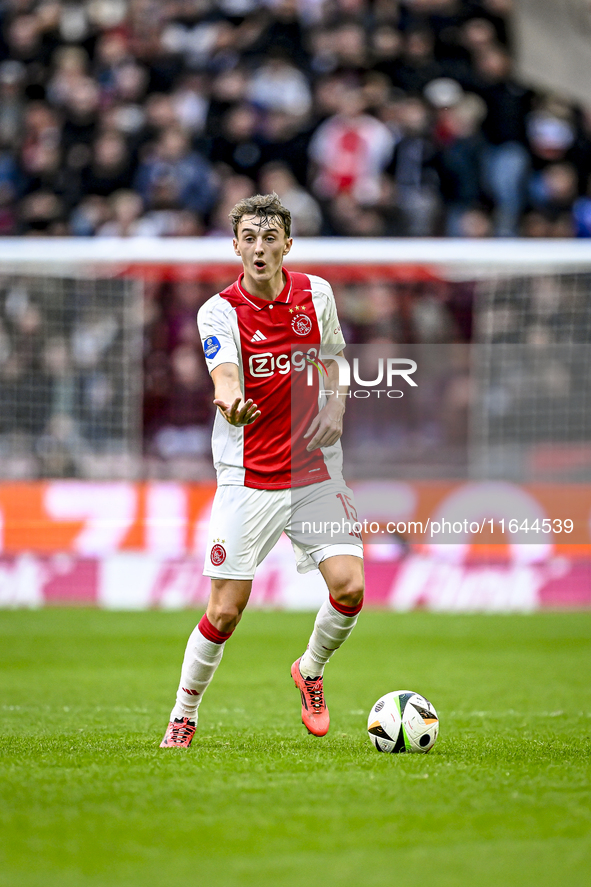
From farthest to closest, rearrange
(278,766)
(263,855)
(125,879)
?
(278,766) < (263,855) < (125,879)

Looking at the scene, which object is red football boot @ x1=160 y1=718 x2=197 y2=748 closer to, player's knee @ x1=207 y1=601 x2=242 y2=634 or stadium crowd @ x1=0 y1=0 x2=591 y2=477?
player's knee @ x1=207 y1=601 x2=242 y2=634

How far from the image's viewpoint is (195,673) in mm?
5359

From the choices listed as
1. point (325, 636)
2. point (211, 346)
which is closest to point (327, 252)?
point (211, 346)

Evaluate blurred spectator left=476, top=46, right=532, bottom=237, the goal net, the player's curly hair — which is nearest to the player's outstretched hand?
the player's curly hair

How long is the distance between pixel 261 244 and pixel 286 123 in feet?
33.0

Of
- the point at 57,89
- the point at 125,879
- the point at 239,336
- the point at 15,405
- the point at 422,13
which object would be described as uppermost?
the point at 422,13

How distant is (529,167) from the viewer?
1446 centimetres

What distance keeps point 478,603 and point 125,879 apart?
8.93 metres

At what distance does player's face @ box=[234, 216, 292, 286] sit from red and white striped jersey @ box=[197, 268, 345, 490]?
18cm

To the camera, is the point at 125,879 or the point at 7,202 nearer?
the point at 125,879

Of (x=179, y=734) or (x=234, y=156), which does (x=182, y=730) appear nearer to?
(x=179, y=734)

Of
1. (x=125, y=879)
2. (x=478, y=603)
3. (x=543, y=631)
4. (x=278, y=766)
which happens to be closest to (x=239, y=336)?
(x=278, y=766)

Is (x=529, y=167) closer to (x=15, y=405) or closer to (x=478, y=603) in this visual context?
(x=478, y=603)

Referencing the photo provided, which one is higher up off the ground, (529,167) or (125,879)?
(529,167)
